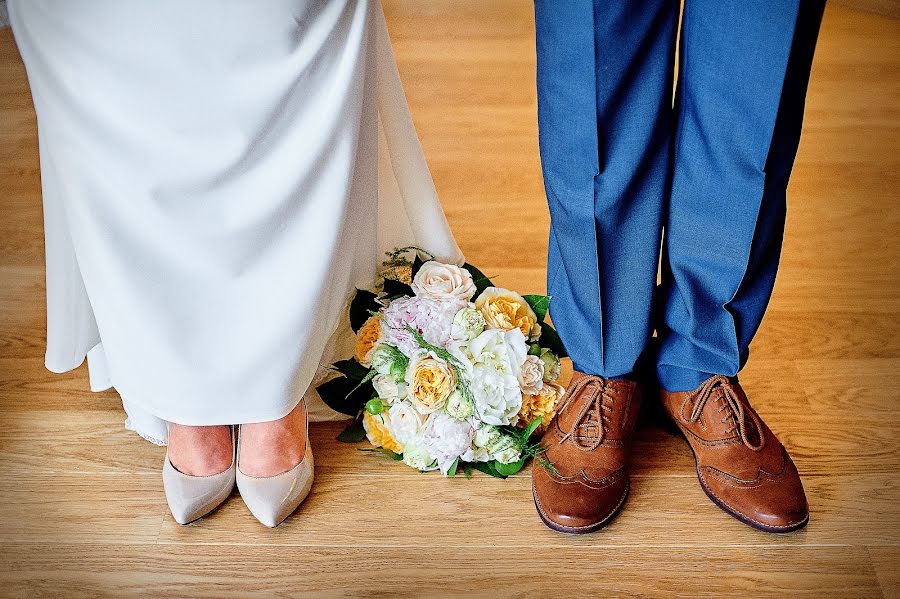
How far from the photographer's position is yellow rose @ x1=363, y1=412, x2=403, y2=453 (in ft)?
3.92

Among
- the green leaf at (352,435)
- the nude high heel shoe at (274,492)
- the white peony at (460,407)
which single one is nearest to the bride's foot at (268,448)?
the nude high heel shoe at (274,492)

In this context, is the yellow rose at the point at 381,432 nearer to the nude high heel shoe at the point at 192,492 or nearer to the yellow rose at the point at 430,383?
the yellow rose at the point at 430,383

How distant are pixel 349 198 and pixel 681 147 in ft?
1.34

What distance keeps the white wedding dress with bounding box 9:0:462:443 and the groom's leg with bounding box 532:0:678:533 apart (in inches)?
9.6

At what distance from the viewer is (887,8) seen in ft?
8.70

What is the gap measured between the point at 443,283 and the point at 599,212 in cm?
29

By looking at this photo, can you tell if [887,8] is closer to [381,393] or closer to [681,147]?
[681,147]

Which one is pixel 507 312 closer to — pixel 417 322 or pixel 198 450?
pixel 417 322

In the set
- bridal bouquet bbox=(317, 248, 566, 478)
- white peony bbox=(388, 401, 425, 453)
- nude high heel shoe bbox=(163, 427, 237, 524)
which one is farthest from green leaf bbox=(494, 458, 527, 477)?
nude high heel shoe bbox=(163, 427, 237, 524)

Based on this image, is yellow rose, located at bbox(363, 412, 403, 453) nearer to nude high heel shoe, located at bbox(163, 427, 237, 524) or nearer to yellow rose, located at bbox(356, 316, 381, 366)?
yellow rose, located at bbox(356, 316, 381, 366)

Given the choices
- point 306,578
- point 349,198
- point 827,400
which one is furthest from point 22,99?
point 827,400

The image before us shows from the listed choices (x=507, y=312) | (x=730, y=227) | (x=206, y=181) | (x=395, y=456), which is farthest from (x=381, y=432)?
Answer: (x=730, y=227)

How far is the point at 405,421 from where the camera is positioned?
1.16 metres

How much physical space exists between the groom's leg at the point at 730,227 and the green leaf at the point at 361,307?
→ 1.35ft
